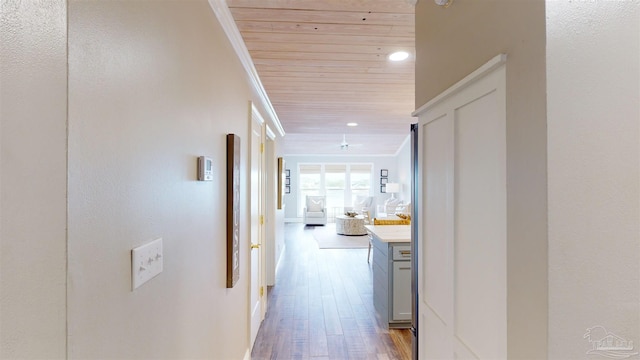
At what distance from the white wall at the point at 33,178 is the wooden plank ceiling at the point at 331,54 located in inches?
51.7

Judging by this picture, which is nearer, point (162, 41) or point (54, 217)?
point (54, 217)

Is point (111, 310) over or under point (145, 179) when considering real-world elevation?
under

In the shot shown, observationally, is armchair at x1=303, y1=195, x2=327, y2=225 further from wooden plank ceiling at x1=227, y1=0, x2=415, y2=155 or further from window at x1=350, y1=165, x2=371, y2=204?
wooden plank ceiling at x1=227, y1=0, x2=415, y2=155

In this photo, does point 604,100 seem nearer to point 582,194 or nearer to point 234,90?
point 582,194

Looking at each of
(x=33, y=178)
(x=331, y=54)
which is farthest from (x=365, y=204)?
(x=33, y=178)

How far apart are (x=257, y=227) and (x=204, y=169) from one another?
1.70 meters

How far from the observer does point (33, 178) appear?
20.9 inches

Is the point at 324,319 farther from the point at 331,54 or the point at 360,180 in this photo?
the point at 360,180

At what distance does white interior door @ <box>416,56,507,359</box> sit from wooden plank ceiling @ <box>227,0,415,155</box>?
69 cm

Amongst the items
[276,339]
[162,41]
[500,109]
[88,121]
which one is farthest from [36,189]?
[276,339]

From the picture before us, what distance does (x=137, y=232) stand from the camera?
87cm

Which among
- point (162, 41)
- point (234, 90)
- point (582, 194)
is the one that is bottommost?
point (582, 194)

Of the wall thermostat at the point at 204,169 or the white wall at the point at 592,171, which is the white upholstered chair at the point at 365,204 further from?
the white wall at the point at 592,171

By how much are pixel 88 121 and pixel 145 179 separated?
Result: 0.89 ft
